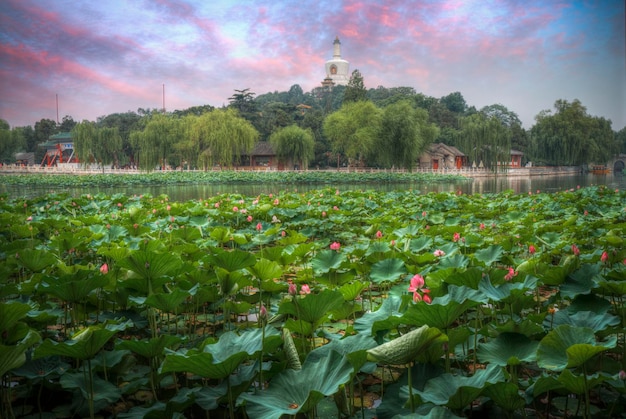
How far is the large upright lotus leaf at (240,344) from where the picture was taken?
0.84 m

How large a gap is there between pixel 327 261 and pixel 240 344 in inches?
29.9

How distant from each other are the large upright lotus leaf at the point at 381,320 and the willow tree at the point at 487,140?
1710cm

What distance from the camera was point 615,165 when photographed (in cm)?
1958

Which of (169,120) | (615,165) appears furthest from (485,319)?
(615,165)

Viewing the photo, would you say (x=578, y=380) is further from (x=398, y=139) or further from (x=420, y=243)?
(x=398, y=139)

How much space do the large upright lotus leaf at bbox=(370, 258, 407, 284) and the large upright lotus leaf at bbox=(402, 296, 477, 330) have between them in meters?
0.57

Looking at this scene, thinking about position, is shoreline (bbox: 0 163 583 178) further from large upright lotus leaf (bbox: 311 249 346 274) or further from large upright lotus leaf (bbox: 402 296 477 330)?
large upright lotus leaf (bbox: 402 296 477 330)

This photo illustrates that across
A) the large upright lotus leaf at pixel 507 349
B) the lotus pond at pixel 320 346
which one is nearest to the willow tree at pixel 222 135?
the lotus pond at pixel 320 346

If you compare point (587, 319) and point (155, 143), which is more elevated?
point (155, 143)

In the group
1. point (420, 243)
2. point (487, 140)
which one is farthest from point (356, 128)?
point (420, 243)

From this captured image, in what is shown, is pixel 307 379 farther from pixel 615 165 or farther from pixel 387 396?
pixel 615 165

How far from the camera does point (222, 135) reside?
1747cm

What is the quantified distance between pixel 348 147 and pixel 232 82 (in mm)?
15073

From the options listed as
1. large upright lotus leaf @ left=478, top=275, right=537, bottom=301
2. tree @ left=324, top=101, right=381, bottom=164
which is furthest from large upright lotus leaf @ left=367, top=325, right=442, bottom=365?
tree @ left=324, top=101, right=381, bottom=164
